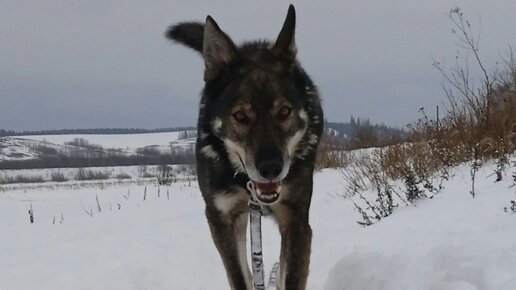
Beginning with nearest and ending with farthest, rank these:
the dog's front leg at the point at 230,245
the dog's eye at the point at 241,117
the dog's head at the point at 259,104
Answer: the dog's head at the point at 259,104 → the dog's eye at the point at 241,117 → the dog's front leg at the point at 230,245

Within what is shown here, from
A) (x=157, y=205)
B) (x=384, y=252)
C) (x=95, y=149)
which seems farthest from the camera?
(x=95, y=149)

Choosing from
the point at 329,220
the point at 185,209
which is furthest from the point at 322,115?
the point at 185,209

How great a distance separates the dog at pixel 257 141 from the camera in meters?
3.40

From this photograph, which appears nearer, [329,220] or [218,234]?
[218,234]

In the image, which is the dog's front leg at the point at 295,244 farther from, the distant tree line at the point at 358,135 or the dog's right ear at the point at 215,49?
the distant tree line at the point at 358,135

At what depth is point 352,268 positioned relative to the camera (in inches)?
175

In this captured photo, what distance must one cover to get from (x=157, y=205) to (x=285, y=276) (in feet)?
28.4

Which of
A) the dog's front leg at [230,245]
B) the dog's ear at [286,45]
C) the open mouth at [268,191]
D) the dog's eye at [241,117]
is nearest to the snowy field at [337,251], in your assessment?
the dog's front leg at [230,245]

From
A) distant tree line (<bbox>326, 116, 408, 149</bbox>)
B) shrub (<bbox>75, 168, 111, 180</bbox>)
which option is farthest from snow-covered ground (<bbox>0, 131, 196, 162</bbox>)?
distant tree line (<bbox>326, 116, 408, 149</bbox>)

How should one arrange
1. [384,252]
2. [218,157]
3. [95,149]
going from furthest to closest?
[95,149] < [384,252] < [218,157]

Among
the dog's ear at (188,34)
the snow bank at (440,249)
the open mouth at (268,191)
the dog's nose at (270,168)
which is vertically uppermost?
the dog's ear at (188,34)

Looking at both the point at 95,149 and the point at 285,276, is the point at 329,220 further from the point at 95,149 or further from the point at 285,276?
the point at 95,149

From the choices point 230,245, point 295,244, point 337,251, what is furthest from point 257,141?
point 337,251

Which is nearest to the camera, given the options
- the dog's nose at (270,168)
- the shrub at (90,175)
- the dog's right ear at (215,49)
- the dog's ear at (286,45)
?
the dog's nose at (270,168)
